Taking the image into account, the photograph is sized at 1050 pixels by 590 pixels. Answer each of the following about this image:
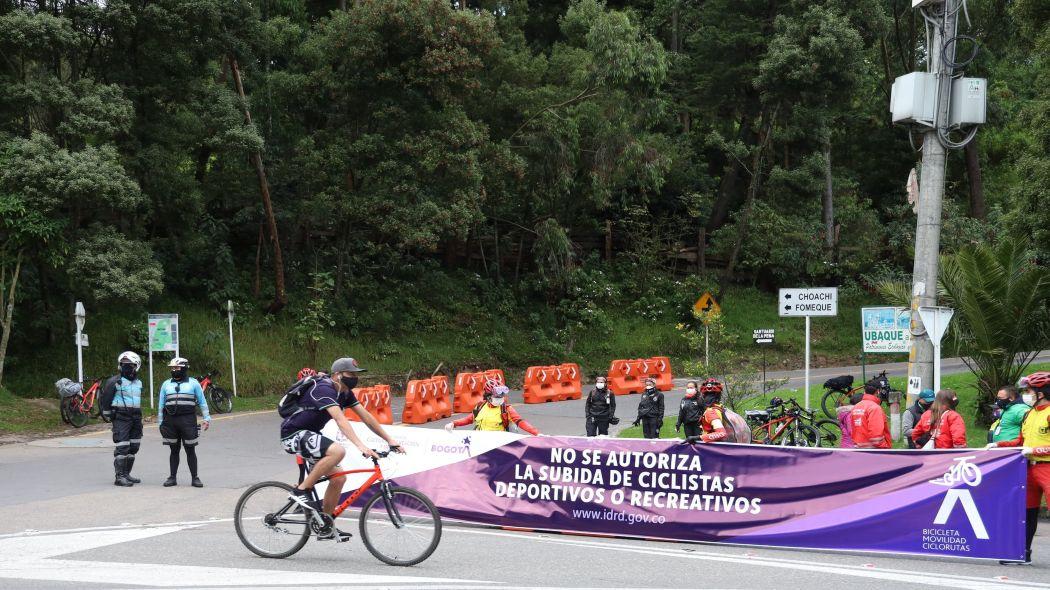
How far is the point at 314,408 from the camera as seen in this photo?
28.2 feet

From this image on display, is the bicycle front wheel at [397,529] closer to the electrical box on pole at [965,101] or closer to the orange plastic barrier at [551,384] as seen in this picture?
the electrical box on pole at [965,101]

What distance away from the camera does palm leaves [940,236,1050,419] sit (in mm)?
16781

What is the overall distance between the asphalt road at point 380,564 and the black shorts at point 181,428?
1.24 meters

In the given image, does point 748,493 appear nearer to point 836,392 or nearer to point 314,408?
point 314,408

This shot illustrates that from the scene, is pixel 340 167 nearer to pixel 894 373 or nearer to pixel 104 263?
pixel 104 263

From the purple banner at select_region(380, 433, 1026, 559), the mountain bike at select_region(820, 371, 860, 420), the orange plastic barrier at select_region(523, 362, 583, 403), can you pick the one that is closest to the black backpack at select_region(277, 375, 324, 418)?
the purple banner at select_region(380, 433, 1026, 559)

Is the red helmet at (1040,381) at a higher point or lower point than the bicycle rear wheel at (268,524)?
higher

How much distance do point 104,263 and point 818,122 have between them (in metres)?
27.9

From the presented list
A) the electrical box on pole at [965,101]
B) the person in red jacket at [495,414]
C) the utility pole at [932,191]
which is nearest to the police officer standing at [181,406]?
the person in red jacket at [495,414]

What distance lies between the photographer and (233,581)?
7797mm

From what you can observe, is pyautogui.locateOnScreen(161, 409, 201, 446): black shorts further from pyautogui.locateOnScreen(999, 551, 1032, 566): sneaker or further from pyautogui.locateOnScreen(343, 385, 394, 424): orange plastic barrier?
pyautogui.locateOnScreen(999, 551, 1032, 566): sneaker

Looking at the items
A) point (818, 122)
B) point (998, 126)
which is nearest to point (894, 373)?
point (818, 122)

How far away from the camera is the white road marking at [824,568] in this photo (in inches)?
318

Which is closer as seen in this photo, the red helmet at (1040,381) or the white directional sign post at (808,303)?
the red helmet at (1040,381)
